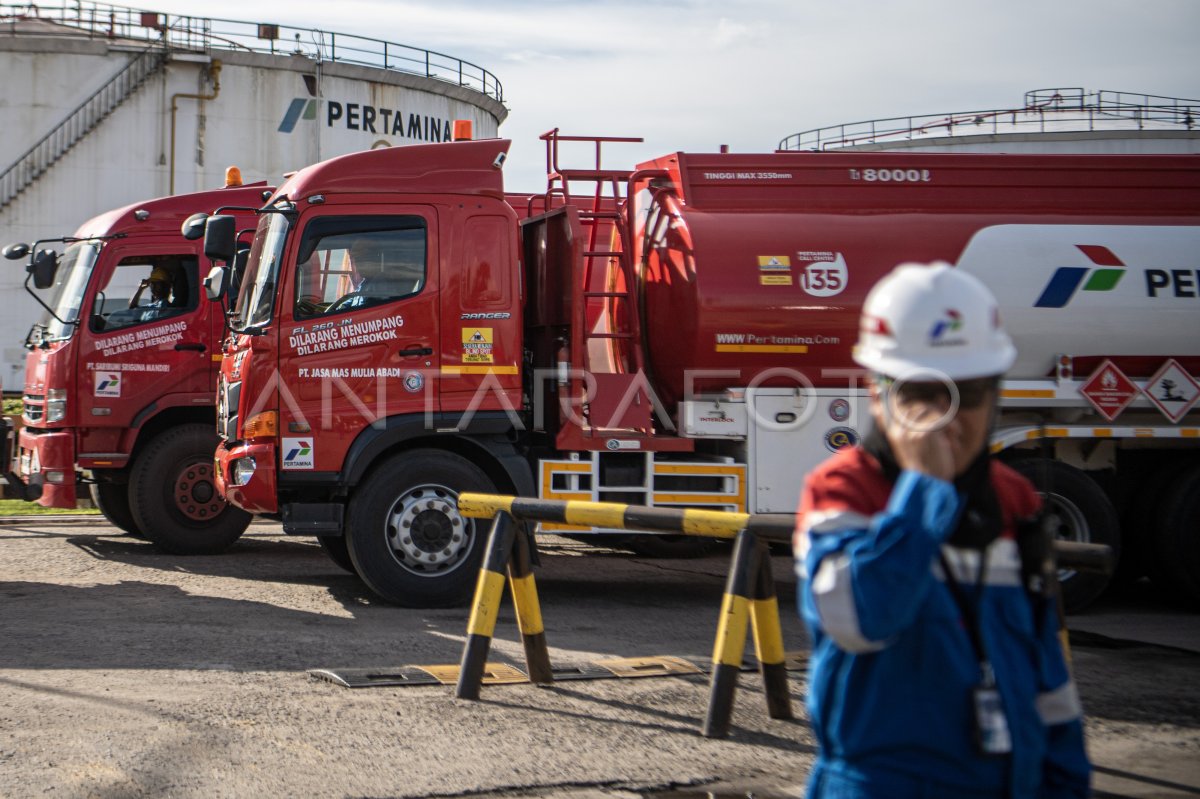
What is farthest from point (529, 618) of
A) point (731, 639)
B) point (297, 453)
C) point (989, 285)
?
point (989, 285)

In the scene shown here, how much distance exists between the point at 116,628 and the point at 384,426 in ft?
7.07

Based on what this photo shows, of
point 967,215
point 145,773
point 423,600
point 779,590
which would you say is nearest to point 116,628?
point 423,600

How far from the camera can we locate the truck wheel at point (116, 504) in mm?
12789

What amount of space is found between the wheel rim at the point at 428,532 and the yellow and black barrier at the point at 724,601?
198 centimetres

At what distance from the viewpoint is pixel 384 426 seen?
9.18m

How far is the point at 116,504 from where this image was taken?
12.8 m

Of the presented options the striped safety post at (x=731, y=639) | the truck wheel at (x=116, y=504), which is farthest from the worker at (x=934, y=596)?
the truck wheel at (x=116, y=504)

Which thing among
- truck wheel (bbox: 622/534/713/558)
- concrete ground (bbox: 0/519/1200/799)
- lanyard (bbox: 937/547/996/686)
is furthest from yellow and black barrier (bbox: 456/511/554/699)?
truck wheel (bbox: 622/534/713/558)

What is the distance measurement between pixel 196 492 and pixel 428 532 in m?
3.57

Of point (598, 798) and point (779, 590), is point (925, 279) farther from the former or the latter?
point (779, 590)

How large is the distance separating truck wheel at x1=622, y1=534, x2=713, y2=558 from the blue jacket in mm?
9726

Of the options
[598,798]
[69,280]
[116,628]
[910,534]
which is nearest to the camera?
[910,534]

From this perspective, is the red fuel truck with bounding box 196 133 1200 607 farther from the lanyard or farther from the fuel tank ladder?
the lanyard

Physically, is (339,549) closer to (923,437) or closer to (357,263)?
(357,263)
